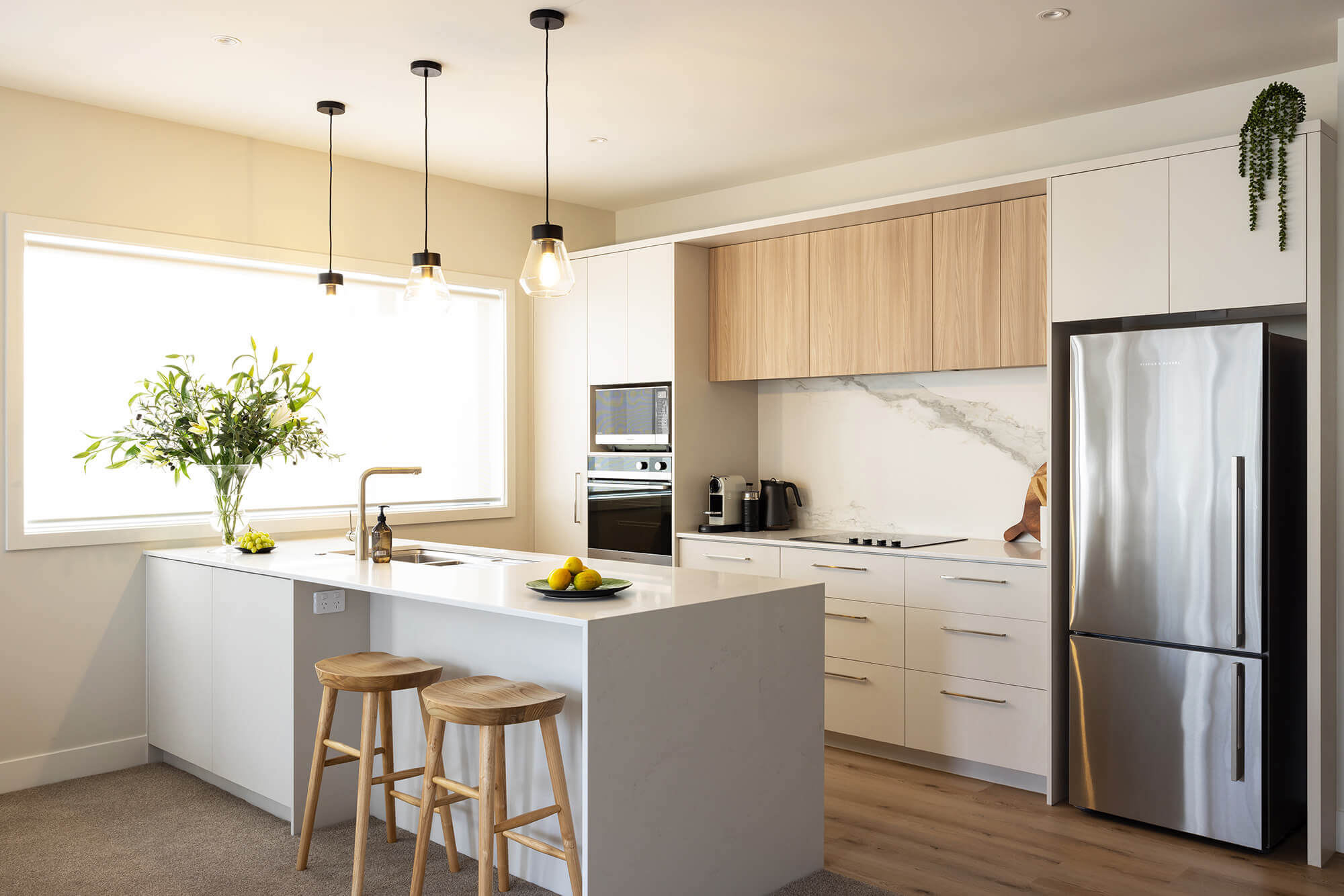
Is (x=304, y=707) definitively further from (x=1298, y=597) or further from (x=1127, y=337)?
(x=1298, y=597)

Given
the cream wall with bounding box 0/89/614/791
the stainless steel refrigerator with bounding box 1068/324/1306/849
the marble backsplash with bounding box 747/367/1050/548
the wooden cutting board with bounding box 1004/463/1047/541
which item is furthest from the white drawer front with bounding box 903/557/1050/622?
the cream wall with bounding box 0/89/614/791

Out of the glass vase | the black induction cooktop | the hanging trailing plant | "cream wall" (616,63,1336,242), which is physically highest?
"cream wall" (616,63,1336,242)

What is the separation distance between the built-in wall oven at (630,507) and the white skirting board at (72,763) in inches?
86.9

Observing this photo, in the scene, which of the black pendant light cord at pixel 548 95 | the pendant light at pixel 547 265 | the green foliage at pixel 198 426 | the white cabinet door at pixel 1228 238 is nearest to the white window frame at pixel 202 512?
the green foliage at pixel 198 426

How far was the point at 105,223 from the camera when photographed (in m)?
4.01

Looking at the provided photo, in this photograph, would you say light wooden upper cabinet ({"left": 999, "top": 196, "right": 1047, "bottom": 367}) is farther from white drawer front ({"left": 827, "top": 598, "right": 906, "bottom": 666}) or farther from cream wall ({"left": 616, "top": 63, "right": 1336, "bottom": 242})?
white drawer front ({"left": 827, "top": 598, "right": 906, "bottom": 666})

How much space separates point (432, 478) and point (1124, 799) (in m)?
3.44

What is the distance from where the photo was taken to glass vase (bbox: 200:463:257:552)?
400 cm

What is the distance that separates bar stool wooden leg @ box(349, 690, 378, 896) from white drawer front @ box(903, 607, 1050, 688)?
2.14m

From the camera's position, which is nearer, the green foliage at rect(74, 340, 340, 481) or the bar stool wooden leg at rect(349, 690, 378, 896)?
the bar stool wooden leg at rect(349, 690, 378, 896)

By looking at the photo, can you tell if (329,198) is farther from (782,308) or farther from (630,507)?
(782,308)

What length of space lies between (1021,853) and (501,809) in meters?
1.67

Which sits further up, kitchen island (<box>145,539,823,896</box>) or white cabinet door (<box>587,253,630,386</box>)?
white cabinet door (<box>587,253,630,386</box>)

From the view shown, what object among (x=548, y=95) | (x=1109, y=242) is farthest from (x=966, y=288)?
(x=548, y=95)
